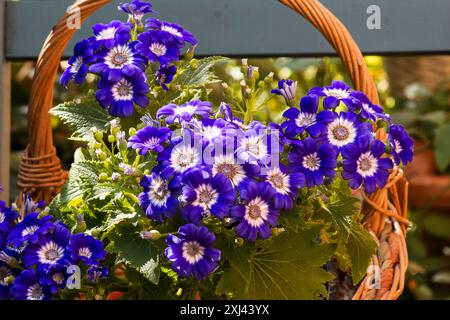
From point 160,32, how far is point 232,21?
416 mm

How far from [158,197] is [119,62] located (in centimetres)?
23

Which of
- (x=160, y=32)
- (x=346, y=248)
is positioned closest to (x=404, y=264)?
(x=346, y=248)

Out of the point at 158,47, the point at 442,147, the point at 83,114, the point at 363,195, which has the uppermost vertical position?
the point at 158,47

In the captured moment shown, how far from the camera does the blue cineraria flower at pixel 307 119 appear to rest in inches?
36.1

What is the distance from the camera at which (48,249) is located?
94cm

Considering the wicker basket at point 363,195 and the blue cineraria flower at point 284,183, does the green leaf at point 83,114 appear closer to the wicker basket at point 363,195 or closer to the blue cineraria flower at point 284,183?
the wicker basket at point 363,195

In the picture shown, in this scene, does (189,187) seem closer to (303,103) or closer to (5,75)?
(303,103)

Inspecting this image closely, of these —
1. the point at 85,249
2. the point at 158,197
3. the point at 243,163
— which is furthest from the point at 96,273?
the point at 243,163

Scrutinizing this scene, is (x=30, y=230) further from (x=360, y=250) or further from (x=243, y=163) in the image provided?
(x=360, y=250)

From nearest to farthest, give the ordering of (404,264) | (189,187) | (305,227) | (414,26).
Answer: (189,187)
(305,227)
(404,264)
(414,26)

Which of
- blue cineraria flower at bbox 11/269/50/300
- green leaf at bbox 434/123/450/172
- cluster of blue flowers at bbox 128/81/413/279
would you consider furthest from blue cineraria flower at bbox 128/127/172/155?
green leaf at bbox 434/123/450/172

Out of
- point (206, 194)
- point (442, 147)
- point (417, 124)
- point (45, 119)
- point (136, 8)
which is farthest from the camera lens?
point (417, 124)

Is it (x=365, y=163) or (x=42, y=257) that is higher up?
(x=365, y=163)
